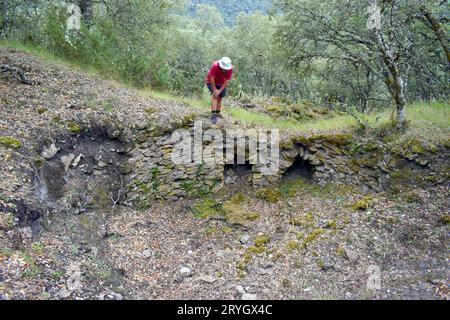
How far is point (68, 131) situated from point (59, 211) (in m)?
1.67

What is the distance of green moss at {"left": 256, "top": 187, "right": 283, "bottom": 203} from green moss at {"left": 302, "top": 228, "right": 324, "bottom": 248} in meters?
1.14

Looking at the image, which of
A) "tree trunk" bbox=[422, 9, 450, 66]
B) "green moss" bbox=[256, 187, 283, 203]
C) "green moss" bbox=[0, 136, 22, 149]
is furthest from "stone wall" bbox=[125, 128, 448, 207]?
"tree trunk" bbox=[422, 9, 450, 66]

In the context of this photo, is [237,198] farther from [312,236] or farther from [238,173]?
[312,236]

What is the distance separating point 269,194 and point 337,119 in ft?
9.66

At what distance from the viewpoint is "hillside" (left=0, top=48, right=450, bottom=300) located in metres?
5.21

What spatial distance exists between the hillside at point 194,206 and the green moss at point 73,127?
0.11ft

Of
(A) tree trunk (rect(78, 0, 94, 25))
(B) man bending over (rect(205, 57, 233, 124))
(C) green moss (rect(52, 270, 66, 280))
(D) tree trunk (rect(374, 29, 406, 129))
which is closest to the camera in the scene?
(C) green moss (rect(52, 270, 66, 280))

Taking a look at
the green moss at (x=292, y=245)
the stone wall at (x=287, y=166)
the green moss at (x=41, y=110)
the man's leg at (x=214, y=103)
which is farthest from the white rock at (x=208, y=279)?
the green moss at (x=41, y=110)

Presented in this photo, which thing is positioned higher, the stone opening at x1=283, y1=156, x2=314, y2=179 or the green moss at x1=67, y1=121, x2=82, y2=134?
the green moss at x1=67, y1=121, x2=82, y2=134

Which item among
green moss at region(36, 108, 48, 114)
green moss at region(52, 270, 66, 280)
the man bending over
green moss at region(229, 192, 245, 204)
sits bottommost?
green moss at region(52, 270, 66, 280)

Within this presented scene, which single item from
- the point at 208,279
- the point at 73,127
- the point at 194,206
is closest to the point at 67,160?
the point at 73,127

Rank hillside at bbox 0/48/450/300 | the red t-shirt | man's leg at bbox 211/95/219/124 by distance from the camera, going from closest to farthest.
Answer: hillside at bbox 0/48/450/300 → the red t-shirt → man's leg at bbox 211/95/219/124

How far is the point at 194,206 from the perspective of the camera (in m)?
7.15

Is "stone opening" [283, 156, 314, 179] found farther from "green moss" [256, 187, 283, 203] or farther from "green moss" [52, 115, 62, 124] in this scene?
"green moss" [52, 115, 62, 124]
